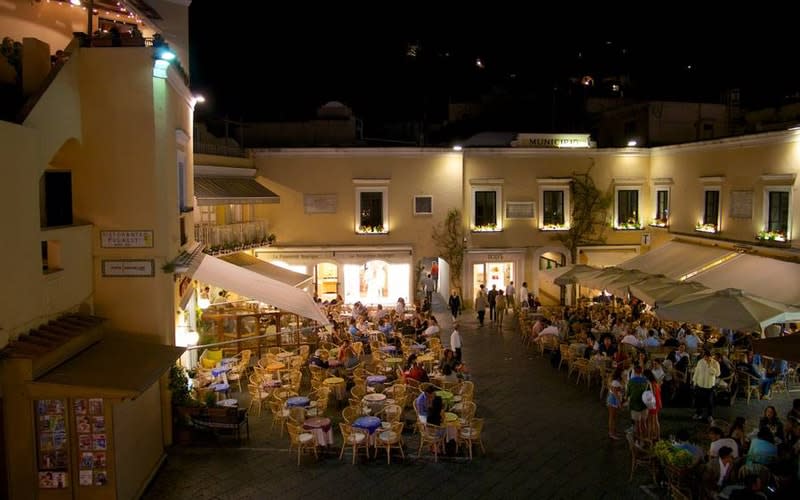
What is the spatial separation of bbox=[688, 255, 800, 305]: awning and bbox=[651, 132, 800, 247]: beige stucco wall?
170 centimetres

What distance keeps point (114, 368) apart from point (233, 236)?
13379mm

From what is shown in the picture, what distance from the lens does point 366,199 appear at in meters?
28.0

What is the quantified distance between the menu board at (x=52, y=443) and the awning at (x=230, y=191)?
1091cm

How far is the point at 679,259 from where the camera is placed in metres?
23.3

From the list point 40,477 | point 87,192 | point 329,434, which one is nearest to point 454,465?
point 329,434

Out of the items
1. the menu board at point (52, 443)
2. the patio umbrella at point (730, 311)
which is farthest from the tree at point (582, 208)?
the menu board at point (52, 443)

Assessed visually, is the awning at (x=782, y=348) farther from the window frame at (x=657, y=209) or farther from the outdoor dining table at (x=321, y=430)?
the window frame at (x=657, y=209)

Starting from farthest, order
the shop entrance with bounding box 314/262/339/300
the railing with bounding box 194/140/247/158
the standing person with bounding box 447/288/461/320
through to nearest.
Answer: the shop entrance with bounding box 314/262/339/300 → the standing person with bounding box 447/288/461/320 → the railing with bounding box 194/140/247/158

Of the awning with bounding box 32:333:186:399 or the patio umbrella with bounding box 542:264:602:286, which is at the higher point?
the patio umbrella with bounding box 542:264:602:286

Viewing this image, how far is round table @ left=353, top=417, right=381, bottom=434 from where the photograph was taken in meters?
13.0

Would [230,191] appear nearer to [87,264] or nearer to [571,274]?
[87,264]

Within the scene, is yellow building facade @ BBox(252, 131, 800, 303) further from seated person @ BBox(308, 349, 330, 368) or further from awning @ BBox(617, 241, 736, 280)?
seated person @ BBox(308, 349, 330, 368)

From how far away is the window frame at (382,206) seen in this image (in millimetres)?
27844

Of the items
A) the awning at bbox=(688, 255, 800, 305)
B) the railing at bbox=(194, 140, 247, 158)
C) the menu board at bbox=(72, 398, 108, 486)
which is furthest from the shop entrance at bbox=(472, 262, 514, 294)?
the menu board at bbox=(72, 398, 108, 486)
